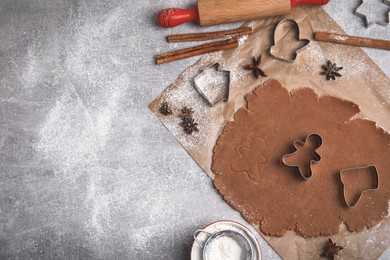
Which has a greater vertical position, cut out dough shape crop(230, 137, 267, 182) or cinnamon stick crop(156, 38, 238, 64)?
cinnamon stick crop(156, 38, 238, 64)

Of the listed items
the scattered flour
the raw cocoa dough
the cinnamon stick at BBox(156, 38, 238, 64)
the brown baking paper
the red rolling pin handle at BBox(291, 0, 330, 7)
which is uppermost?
the red rolling pin handle at BBox(291, 0, 330, 7)

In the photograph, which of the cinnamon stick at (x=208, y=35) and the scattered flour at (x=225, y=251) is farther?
the cinnamon stick at (x=208, y=35)

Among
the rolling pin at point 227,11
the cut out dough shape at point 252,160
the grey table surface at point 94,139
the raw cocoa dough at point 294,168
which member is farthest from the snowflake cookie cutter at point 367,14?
the cut out dough shape at point 252,160

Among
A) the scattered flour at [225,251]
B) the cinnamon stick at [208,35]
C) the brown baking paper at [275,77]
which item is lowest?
the scattered flour at [225,251]

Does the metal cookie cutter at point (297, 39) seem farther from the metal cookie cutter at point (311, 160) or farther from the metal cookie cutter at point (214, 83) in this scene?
the metal cookie cutter at point (311, 160)

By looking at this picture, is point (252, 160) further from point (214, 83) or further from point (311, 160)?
point (214, 83)

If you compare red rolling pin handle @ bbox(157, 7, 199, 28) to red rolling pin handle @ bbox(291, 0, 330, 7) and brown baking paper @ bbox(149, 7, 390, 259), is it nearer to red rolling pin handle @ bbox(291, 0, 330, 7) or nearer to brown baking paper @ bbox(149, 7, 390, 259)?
brown baking paper @ bbox(149, 7, 390, 259)

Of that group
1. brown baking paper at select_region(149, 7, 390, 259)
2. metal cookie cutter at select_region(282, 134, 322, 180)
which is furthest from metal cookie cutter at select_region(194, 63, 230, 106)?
metal cookie cutter at select_region(282, 134, 322, 180)
